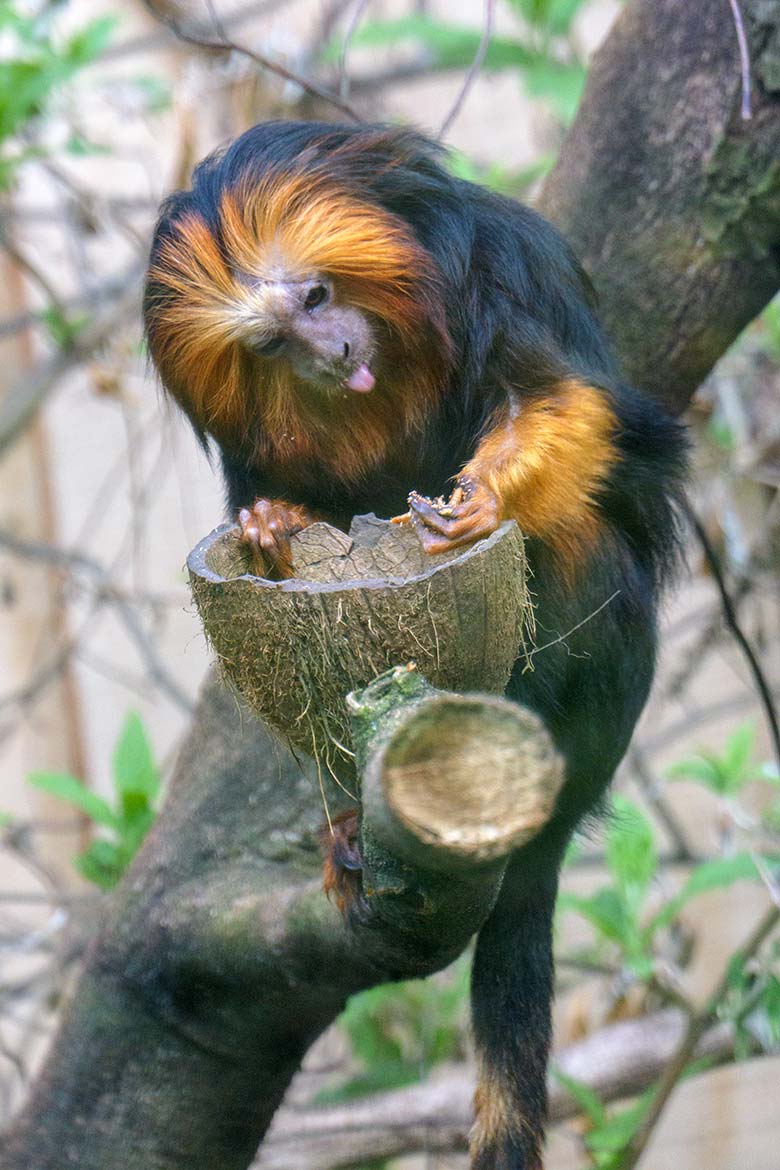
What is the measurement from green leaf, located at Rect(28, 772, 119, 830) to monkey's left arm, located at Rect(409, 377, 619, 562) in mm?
1453

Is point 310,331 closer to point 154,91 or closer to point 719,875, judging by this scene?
point 719,875

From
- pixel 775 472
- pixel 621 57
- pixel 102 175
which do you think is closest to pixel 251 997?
pixel 621 57

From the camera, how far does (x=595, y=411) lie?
1.78 m

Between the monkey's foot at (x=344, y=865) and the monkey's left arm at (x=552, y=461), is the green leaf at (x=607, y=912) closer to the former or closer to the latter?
the monkey's foot at (x=344, y=865)

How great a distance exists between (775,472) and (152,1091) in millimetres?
2392

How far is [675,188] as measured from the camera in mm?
2275

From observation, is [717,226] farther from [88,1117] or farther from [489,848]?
[88,1117]

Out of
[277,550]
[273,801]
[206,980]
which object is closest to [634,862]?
[273,801]

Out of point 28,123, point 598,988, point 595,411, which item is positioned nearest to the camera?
point 595,411

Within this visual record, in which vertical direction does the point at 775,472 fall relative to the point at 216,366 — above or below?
below

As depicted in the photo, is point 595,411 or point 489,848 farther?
point 595,411

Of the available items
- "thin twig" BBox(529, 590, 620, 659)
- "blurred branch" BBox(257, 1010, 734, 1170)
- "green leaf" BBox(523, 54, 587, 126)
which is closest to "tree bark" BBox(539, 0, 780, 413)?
"thin twig" BBox(529, 590, 620, 659)

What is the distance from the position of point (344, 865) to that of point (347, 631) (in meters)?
0.69

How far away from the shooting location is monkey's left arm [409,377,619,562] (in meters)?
1.69
